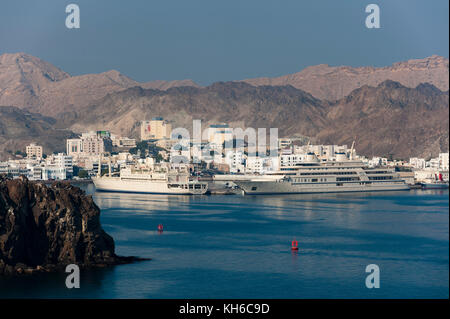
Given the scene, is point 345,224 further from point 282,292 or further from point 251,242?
point 282,292

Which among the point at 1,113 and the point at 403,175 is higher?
the point at 1,113

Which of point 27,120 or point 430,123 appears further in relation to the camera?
point 27,120

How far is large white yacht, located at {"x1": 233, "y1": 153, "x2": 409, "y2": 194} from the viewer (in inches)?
2047

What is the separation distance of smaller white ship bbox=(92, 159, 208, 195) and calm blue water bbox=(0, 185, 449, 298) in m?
11.8

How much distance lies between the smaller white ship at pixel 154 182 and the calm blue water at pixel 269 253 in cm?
1178

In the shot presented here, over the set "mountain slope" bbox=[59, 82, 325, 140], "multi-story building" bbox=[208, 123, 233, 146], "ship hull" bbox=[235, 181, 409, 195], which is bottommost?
"ship hull" bbox=[235, 181, 409, 195]

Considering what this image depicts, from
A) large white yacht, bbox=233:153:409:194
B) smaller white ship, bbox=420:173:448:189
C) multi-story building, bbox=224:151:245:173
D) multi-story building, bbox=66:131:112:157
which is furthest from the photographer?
multi-story building, bbox=66:131:112:157

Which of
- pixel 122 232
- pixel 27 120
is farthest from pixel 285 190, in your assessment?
pixel 27 120

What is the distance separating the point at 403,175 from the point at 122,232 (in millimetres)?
37585

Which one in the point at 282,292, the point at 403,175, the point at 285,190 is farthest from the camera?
the point at 403,175

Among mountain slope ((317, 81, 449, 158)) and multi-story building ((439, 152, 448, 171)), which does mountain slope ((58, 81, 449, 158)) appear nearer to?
mountain slope ((317, 81, 449, 158))

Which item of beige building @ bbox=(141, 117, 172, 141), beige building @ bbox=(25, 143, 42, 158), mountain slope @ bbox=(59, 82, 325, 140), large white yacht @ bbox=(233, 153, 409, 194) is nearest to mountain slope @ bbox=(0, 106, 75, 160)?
beige building @ bbox=(25, 143, 42, 158)

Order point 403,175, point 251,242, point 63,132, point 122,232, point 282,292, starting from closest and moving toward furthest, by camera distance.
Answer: point 282,292 < point 251,242 < point 122,232 < point 403,175 < point 63,132

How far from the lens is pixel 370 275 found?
72.9 ft
